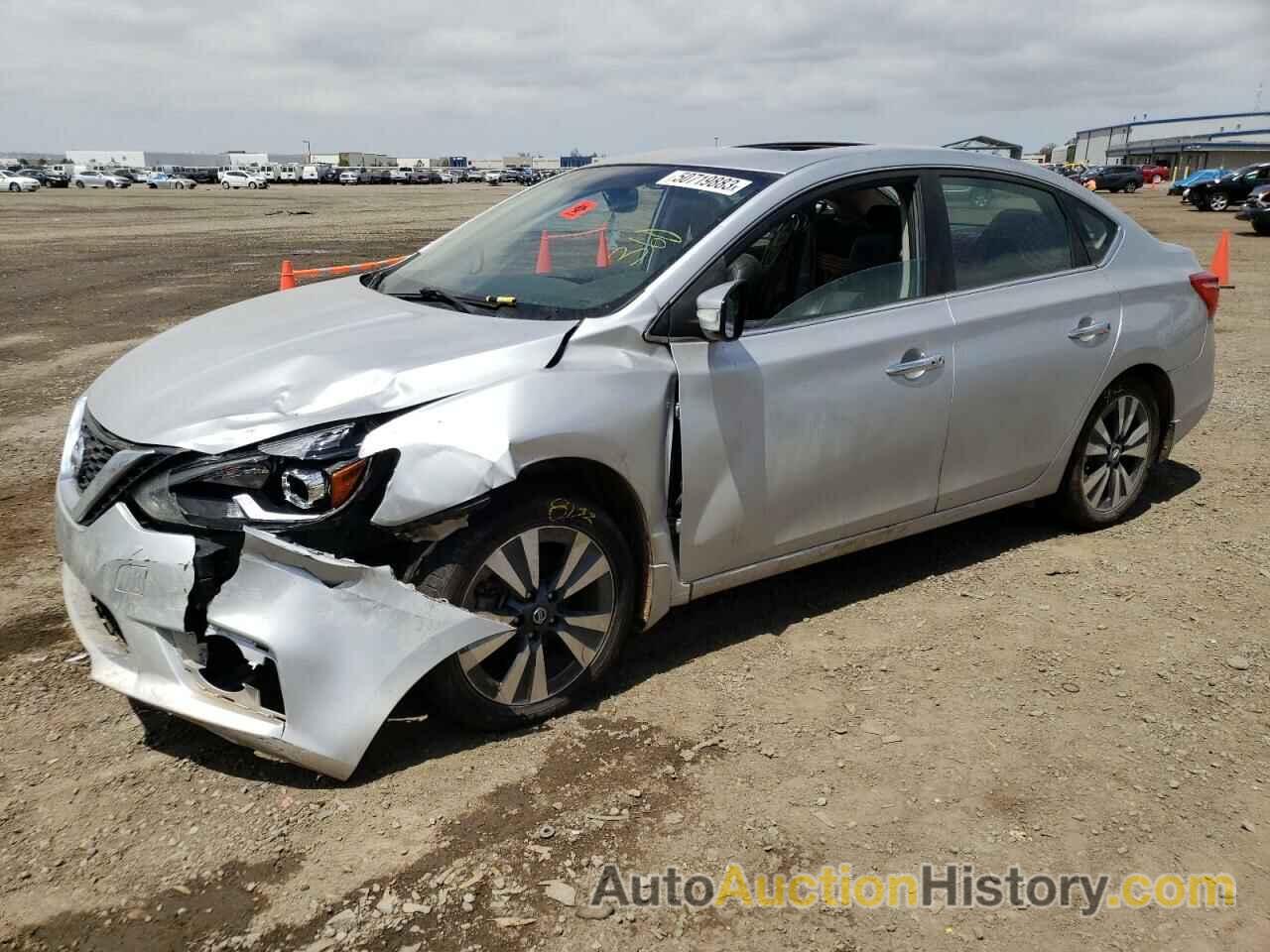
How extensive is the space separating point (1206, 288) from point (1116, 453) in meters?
0.96

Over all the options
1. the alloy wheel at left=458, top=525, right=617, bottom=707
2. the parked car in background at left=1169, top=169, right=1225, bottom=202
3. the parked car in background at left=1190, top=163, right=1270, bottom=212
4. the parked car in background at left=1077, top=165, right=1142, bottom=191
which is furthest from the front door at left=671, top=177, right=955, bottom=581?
the parked car in background at left=1077, top=165, right=1142, bottom=191

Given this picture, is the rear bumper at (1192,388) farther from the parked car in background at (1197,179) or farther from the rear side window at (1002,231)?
the parked car in background at (1197,179)

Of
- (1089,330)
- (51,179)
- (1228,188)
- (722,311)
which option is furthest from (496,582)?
(51,179)

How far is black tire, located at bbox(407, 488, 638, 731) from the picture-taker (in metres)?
2.94

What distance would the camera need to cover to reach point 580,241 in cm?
397

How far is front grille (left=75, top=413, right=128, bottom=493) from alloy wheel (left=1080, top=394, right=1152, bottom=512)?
400 centimetres

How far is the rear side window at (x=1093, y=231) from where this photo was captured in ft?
15.4

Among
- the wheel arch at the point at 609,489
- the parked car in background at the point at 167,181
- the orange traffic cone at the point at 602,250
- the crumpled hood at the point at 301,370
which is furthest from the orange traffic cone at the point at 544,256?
the parked car in background at the point at 167,181

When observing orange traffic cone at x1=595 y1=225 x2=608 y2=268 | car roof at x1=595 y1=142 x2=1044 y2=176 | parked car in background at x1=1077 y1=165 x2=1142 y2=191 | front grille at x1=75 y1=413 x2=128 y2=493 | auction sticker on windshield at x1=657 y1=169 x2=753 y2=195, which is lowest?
front grille at x1=75 y1=413 x2=128 y2=493

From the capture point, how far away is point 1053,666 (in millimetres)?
3820

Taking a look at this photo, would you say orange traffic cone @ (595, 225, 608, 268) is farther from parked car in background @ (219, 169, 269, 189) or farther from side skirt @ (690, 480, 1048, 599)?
parked car in background @ (219, 169, 269, 189)

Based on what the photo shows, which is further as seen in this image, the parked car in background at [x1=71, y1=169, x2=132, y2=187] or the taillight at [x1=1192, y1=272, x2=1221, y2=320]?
the parked car in background at [x1=71, y1=169, x2=132, y2=187]

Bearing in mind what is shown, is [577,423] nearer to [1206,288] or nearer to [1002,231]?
[1002,231]

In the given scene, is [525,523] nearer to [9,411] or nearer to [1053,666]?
[1053,666]
